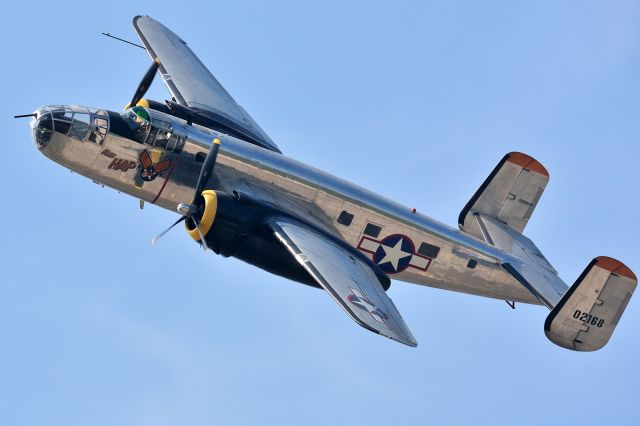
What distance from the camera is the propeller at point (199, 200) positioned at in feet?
123

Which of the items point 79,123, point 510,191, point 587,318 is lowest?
point 79,123

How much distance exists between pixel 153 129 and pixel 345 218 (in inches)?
233

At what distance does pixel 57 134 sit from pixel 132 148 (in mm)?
2002

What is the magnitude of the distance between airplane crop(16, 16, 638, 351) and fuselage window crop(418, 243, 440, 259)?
0.09 ft

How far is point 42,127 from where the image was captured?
38406 millimetres

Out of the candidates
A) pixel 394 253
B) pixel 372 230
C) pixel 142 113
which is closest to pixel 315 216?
pixel 372 230

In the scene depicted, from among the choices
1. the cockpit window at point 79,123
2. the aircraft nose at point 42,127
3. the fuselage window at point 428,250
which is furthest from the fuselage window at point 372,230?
the aircraft nose at point 42,127

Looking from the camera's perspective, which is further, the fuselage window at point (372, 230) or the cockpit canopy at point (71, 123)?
the fuselage window at point (372, 230)

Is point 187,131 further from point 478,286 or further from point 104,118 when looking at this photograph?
point 478,286

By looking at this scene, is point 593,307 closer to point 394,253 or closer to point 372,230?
A: point 394,253

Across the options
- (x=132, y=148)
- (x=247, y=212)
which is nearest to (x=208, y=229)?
(x=247, y=212)

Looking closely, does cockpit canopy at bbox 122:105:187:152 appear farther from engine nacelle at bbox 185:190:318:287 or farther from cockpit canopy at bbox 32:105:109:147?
engine nacelle at bbox 185:190:318:287

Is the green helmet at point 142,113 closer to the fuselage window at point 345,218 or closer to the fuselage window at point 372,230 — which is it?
the fuselage window at point 345,218

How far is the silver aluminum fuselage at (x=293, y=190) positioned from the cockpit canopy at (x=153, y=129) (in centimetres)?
12
